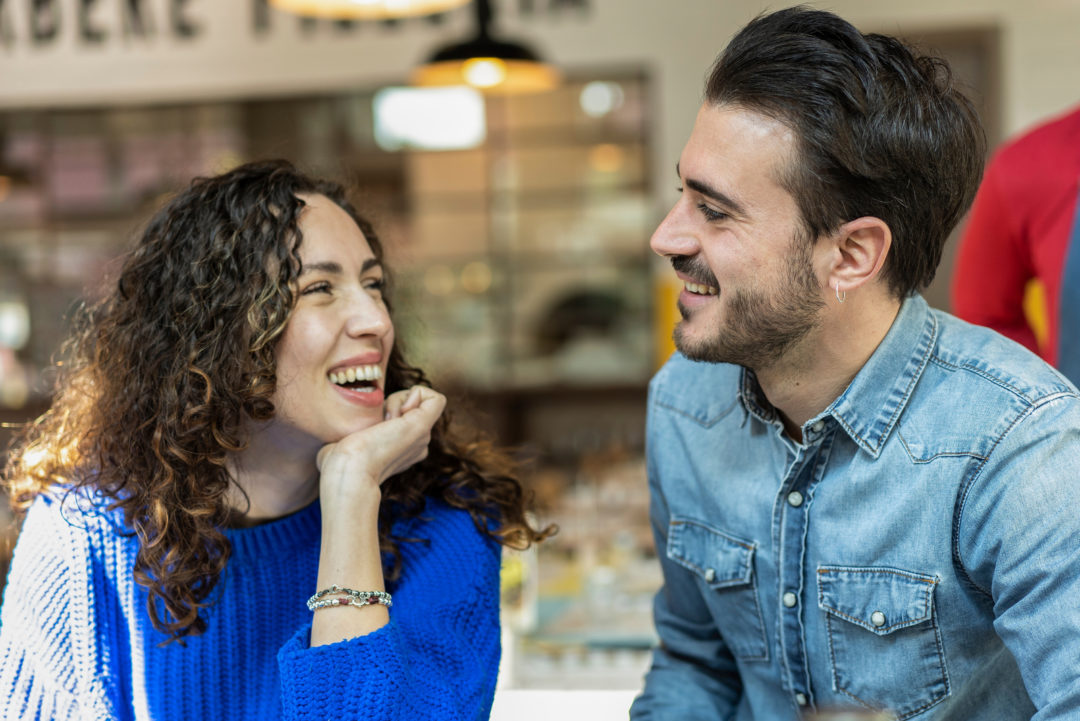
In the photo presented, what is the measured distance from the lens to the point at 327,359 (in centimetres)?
164

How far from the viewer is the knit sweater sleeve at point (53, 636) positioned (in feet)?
5.15

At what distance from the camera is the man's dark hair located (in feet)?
4.47

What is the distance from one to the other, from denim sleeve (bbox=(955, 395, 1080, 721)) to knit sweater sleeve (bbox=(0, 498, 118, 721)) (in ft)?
3.97

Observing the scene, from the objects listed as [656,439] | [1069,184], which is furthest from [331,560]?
[1069,184]

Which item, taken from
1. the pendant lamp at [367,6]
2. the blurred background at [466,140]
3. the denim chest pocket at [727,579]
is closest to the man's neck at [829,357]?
the denim chest pocket at [727,579]

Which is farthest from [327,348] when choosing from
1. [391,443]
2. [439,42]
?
[439,42]

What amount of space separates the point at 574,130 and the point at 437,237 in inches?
40.8

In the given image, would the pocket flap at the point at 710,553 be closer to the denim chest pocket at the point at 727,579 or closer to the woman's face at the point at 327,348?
the denim chest pocket at the point at 727,579

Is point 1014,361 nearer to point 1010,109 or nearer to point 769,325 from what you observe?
Answer: point 769,325

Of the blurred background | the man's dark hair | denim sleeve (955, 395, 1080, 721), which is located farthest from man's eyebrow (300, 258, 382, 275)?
the blurred background

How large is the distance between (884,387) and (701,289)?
0.88 feet

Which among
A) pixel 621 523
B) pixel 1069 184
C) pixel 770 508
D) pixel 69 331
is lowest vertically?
pixel 621 523

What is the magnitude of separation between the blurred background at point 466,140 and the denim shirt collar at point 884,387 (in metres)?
3.69

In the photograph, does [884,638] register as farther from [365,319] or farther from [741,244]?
[365,319]
